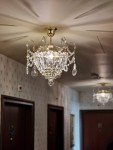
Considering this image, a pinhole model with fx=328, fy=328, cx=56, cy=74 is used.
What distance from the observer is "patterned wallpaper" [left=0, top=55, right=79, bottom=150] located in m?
4.20

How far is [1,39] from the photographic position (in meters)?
3.34

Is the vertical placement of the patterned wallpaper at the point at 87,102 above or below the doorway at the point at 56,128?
above

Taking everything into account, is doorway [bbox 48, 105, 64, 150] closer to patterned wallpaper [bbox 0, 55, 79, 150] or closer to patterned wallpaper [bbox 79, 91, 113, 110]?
patterned wallpaper [bbox 0, 55, 79, 150]

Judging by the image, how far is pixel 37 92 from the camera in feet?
17.5

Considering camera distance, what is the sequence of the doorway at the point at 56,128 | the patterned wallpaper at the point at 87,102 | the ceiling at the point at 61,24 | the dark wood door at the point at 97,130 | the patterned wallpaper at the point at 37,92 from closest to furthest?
the ceiling at the point at 61,24 < the patterned wallpaper at the point at 37,92 < the doorway at the point at 56,128 < the dark wood door at the point at 97,130 < the patterned wallpaper at the point at 87,102

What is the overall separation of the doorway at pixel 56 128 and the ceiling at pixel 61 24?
2.51 m

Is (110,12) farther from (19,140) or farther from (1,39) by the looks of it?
(19,140)

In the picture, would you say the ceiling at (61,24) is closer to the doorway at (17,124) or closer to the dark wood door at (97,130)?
the doorway at (17,124)

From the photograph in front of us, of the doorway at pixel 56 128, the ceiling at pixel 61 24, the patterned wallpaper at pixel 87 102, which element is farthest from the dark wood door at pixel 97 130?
the ceiling at pixel 61 24

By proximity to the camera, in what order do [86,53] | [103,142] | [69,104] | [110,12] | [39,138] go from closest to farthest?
[110,12] < [86,53] < [39,138] < [69,104] < [103,142]

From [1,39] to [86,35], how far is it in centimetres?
87

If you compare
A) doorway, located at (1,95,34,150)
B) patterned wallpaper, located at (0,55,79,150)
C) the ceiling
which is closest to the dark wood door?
patterned wallpaper, located at (0,55,79,150)

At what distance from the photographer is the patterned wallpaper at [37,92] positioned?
420 centimetres

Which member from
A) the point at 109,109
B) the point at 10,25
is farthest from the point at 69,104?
the point at 10,25
